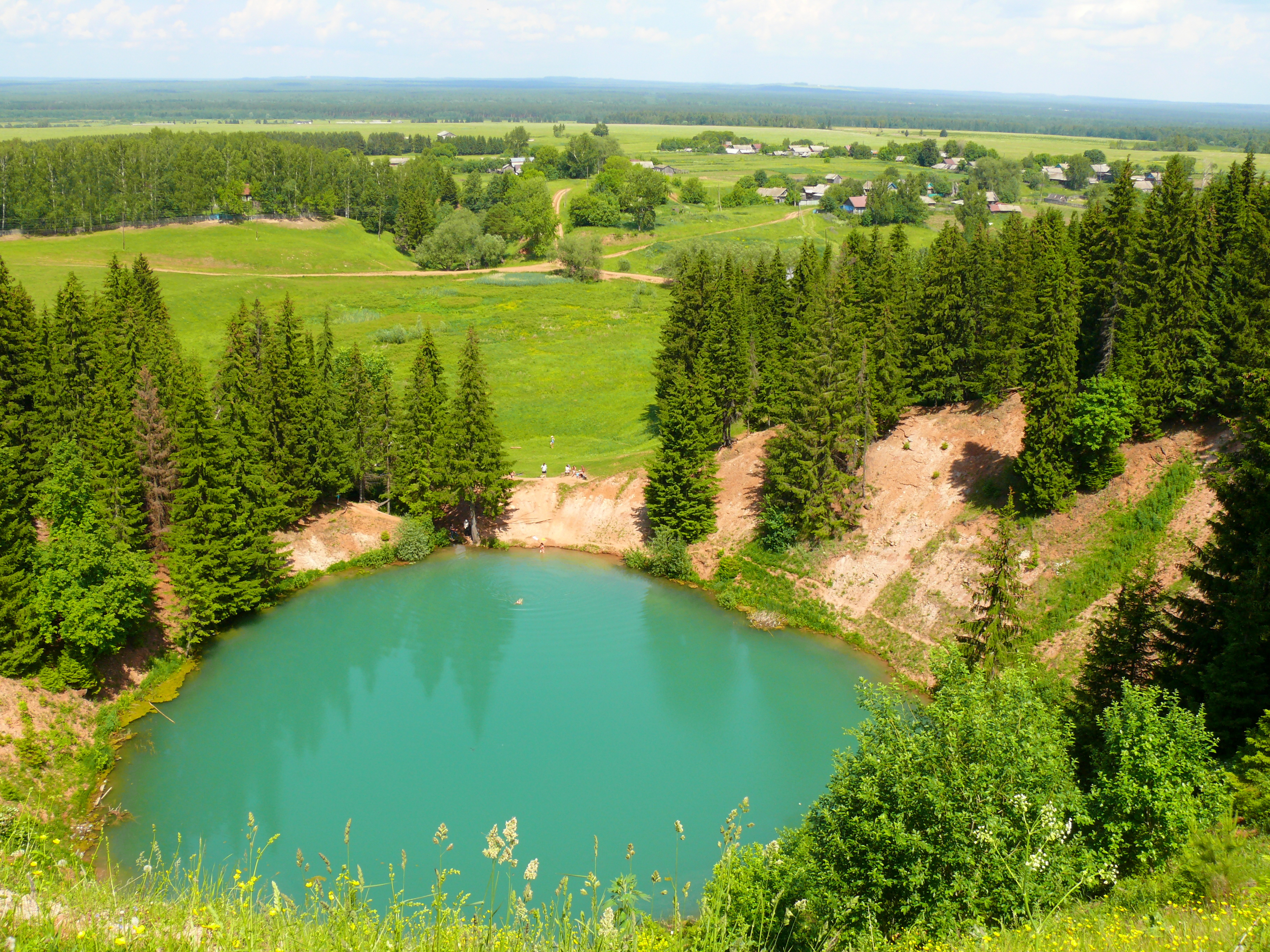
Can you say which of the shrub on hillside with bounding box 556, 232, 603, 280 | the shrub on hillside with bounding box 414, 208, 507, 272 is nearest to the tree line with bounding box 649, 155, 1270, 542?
the shrub on hillside with bounding box 556, 232, 603, 280

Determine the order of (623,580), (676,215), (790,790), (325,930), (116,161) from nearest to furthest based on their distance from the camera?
(325,930) → (790,790) → (623,580) → (116,161) → (676,215)

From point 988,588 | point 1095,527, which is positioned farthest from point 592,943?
point 1095,527

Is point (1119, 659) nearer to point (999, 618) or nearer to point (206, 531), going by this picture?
point (999, 618)

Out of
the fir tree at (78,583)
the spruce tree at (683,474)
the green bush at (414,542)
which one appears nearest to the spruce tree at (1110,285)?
the spruce tree at (683,474)

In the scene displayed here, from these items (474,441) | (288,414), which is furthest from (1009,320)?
(288,414)

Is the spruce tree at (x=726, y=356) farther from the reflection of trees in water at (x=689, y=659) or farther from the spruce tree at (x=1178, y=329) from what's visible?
the spruce tree at (x=1178, y=329)

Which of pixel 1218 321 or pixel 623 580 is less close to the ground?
pixel 1218 321

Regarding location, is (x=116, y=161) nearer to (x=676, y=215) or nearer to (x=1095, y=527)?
(x=676, y=215)
